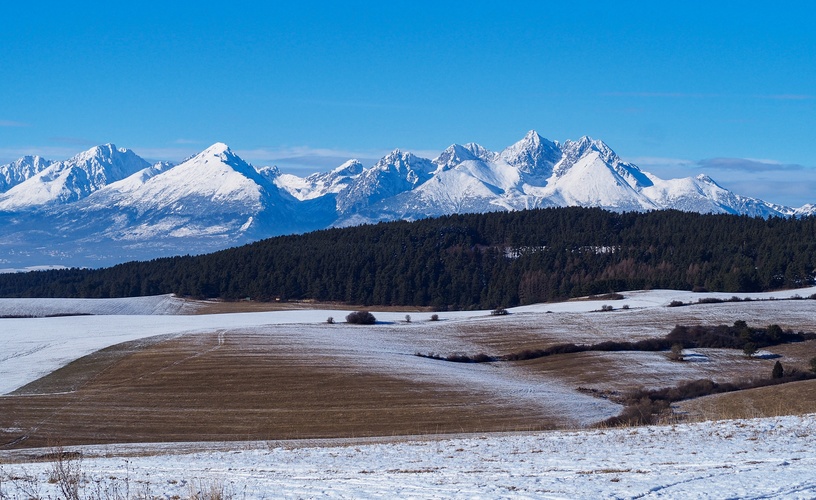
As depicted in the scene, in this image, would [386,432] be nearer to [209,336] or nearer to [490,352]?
[490,352]

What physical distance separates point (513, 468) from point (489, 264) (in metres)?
149

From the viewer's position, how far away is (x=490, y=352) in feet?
226

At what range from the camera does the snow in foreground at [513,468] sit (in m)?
15.5

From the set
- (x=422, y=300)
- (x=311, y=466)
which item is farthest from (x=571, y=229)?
(x=311, y=466)

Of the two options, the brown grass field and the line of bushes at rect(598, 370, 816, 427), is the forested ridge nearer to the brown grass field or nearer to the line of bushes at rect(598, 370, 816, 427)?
the line of bushes at rect(598, 370, 816, 427)

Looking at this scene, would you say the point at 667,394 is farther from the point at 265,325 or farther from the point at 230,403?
the point at 265,325

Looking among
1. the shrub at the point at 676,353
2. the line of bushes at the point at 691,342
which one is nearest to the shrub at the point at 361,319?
the line of bushes at the point at 691,342

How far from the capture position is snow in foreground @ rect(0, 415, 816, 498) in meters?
15.5

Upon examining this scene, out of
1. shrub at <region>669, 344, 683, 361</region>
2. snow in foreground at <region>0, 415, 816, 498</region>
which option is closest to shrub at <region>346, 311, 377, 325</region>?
shrub at <region>669, 344, 683, 361</region>

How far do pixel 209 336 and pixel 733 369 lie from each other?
42.4 meters

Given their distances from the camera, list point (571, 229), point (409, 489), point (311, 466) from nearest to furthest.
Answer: point (409, 489) < point (311, 466) < point (571, 229)

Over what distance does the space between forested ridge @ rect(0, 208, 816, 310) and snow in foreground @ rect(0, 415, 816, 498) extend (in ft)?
336

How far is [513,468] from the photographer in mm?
19016

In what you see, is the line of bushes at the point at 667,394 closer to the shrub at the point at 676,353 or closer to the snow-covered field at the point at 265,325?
A: the shrub at the point at 676,353
